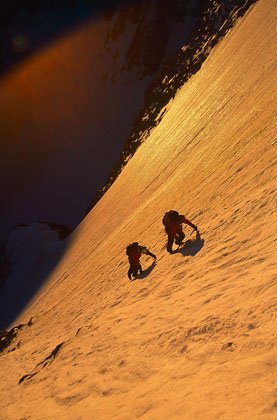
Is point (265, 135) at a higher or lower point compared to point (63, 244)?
lower

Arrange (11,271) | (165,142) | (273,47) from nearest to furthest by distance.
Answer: (273,47)
(165,142)
(11,271)

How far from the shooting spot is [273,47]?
75.8ft

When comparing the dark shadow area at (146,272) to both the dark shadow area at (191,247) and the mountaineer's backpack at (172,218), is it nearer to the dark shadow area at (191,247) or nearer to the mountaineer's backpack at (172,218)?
the dark shadow area at (191,247)

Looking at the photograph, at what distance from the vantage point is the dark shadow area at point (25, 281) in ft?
110

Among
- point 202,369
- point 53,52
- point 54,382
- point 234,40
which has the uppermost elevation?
point 53,52

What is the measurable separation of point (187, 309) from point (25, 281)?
113 feet

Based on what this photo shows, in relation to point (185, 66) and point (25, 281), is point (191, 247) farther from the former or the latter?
point (185, 66)

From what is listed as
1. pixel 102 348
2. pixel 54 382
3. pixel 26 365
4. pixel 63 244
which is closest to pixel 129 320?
Answer: pixel 102 348

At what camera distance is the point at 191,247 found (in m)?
11.0

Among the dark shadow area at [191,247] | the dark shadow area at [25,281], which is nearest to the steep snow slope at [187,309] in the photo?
the dark shadow area at [191,247]

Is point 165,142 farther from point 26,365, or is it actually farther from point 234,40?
point 26,365

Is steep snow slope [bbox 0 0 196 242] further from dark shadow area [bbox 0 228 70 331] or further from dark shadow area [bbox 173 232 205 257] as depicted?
dark shadow area [bbox 173 232 205 257]

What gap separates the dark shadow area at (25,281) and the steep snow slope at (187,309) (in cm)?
1192

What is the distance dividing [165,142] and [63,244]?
14073mm
